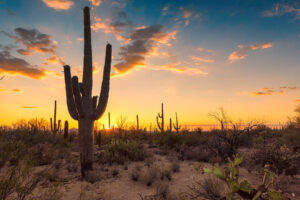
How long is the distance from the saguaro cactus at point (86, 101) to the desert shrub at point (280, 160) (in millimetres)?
5860

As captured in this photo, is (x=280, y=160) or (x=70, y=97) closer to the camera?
(x=280, y=160)

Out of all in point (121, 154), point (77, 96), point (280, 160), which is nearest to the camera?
point (280, 160)

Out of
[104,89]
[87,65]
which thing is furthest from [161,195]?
[87,65]

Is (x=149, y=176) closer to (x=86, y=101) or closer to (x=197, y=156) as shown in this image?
(x=86, y=101)

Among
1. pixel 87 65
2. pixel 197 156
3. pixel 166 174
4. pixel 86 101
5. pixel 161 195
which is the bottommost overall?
pixel 161 195

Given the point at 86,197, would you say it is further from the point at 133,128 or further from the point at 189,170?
the point at 133,128

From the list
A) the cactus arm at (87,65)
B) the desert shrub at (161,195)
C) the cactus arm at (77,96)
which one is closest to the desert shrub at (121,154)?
the cactus arm at (77,96)

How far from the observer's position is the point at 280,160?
6699 millimetres

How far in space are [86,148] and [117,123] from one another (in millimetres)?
11817

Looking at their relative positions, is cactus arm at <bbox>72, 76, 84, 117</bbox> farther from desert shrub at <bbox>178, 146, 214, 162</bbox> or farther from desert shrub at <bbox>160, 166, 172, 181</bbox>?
desert shrub at <bbox>178, 146, 214, 162</bbox>

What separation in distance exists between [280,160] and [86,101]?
266 inches

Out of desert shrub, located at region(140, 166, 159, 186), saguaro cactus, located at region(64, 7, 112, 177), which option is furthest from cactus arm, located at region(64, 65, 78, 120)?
desert shrub, located at region(140, 166, 159, 186)

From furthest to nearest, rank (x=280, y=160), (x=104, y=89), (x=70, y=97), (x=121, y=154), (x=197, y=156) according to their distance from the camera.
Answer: (x=121, y=154)
(x=197, y=156)
(x=104, y=89)
(x=70, y=97)
(x=280, y=160)

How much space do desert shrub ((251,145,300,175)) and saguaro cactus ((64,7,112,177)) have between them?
19.2ft
